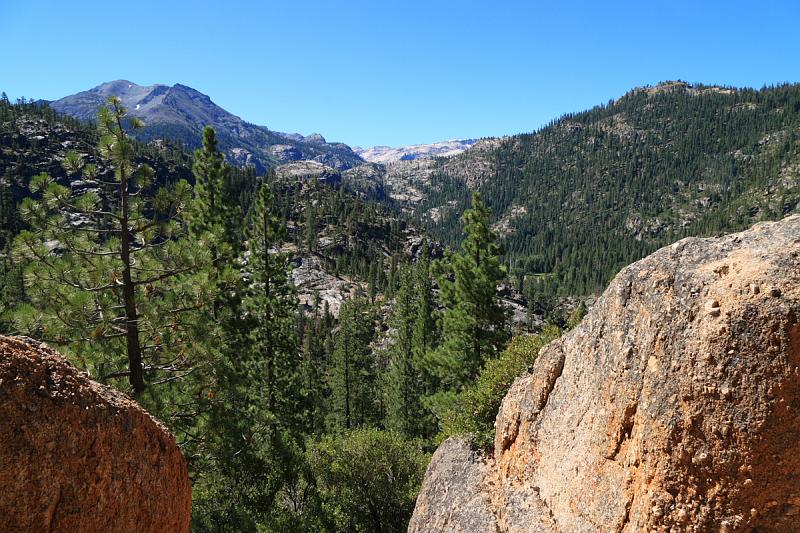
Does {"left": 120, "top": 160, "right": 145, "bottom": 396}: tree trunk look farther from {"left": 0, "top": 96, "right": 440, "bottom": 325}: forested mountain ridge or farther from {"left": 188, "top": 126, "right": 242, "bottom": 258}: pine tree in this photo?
{"left": 0, "top": 96, "right": 440, "bottom": 325}: forested mountain ridge

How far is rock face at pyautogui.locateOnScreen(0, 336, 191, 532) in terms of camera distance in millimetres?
4824

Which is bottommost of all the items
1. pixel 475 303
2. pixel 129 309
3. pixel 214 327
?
pixel 475 303

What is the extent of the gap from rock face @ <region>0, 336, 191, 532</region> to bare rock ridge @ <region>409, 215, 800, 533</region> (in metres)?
7.17

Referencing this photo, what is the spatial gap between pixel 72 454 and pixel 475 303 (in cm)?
1894

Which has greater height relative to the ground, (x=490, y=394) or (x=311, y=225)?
(x=311, y=225)

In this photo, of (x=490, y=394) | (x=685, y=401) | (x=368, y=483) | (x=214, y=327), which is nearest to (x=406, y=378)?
(x=368, y=483)

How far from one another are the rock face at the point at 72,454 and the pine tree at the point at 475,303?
57.2 ft

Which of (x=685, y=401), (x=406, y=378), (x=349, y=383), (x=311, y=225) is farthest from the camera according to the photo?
(x=311, y=225)

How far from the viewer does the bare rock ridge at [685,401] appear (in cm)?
615

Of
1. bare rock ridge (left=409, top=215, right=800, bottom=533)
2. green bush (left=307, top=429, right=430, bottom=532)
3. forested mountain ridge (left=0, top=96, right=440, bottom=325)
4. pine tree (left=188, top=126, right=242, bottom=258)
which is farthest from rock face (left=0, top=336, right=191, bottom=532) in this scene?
forested mountain ridge (left=0, top=96, right=440, bottom=325)

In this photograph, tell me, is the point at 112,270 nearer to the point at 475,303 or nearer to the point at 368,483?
the point at 368,483

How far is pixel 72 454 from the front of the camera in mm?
5328

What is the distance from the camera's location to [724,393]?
634cm

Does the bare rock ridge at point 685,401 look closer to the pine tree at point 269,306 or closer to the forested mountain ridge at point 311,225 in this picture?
the pine tree at point 269,306
